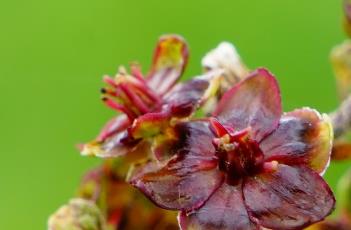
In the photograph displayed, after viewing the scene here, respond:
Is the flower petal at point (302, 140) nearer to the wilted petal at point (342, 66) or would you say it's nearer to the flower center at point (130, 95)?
the flower center at point (130, 95)

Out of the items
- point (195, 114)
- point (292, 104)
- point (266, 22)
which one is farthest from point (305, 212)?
point (266, 22)

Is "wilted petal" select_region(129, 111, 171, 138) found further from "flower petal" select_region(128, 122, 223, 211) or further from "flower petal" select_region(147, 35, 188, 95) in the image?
"flower petal" select_region(147, 35, 188, 95)

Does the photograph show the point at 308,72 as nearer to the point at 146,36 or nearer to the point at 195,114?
the point at 146,36

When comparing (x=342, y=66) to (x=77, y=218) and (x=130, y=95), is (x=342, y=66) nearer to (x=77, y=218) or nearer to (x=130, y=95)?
(x=130, y=95)

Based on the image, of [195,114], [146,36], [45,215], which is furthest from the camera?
[146,36]

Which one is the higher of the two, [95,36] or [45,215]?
[95,36]

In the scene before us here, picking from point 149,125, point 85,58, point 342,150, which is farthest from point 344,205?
point 85,58
